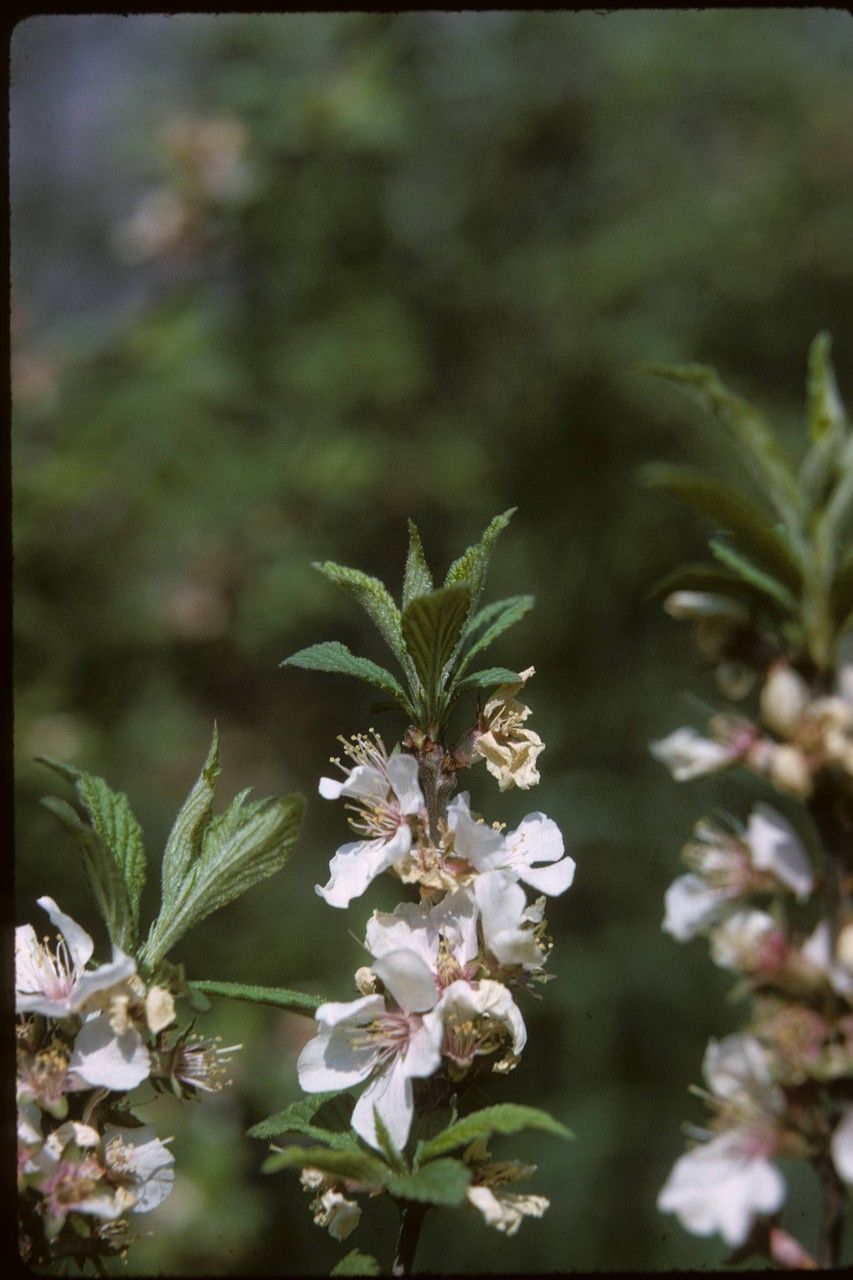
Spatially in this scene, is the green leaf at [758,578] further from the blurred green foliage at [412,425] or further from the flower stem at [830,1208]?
the blurred green foliage at [412,425]

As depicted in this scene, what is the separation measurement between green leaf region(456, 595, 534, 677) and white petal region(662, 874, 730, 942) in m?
0.29

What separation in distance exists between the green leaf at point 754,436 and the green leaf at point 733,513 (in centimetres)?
2

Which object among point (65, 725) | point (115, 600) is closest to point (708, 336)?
point (115, 600)

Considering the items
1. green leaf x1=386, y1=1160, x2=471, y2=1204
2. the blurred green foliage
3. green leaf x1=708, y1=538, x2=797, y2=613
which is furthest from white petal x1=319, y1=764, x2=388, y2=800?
the blurred green foliage

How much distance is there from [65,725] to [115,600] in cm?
68

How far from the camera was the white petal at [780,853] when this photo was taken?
0.89m

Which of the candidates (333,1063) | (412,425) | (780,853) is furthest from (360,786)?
(412,425)

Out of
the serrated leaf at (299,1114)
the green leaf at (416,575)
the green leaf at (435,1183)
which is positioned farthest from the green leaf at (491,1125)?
the green leaf at (416,575)

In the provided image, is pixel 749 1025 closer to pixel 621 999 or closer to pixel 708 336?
pixel 621 999

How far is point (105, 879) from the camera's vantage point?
108 cm

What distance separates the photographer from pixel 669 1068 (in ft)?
14.1

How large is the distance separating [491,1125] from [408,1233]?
0.16 m

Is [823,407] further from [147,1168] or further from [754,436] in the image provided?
[147,1168]

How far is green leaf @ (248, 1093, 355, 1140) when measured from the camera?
1.13 metres
